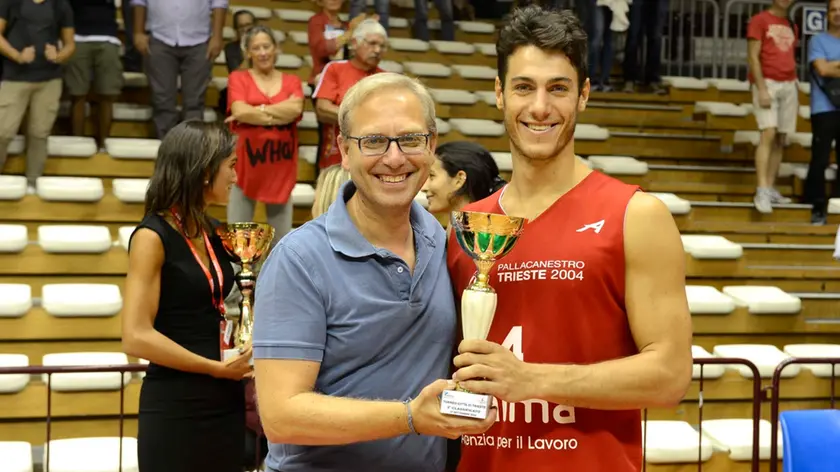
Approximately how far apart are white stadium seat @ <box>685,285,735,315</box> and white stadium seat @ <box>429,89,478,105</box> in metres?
2.63

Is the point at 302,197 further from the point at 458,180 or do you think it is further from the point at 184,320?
the point at 184,320

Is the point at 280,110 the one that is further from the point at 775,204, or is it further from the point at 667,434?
the point at 775,204

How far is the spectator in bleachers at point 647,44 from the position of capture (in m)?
8.61

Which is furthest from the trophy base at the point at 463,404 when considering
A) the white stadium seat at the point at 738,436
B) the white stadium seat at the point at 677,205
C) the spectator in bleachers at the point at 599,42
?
the spectator in bleachers at the point at 599,42

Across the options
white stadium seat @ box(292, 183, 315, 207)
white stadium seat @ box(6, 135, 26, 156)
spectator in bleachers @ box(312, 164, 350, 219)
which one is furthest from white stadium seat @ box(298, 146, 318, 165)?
spectator in bleachers @ box(312, 164, 350, 219)

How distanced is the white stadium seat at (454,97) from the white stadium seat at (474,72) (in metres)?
0.50

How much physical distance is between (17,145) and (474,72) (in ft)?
12.2

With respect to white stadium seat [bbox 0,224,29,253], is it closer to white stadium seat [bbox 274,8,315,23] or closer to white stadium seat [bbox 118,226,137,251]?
white stadium seat [bbox 118,226,137,251]

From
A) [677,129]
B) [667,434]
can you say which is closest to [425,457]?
[667,434]

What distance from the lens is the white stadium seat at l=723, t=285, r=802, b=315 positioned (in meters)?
6.16

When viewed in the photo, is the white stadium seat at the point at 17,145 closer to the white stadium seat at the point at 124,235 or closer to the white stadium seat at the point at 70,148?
the white stadium seat at the point at 70,148

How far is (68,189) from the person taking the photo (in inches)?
239

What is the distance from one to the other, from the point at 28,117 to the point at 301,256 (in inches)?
195

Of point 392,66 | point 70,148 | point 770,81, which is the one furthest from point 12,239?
point 770,81
